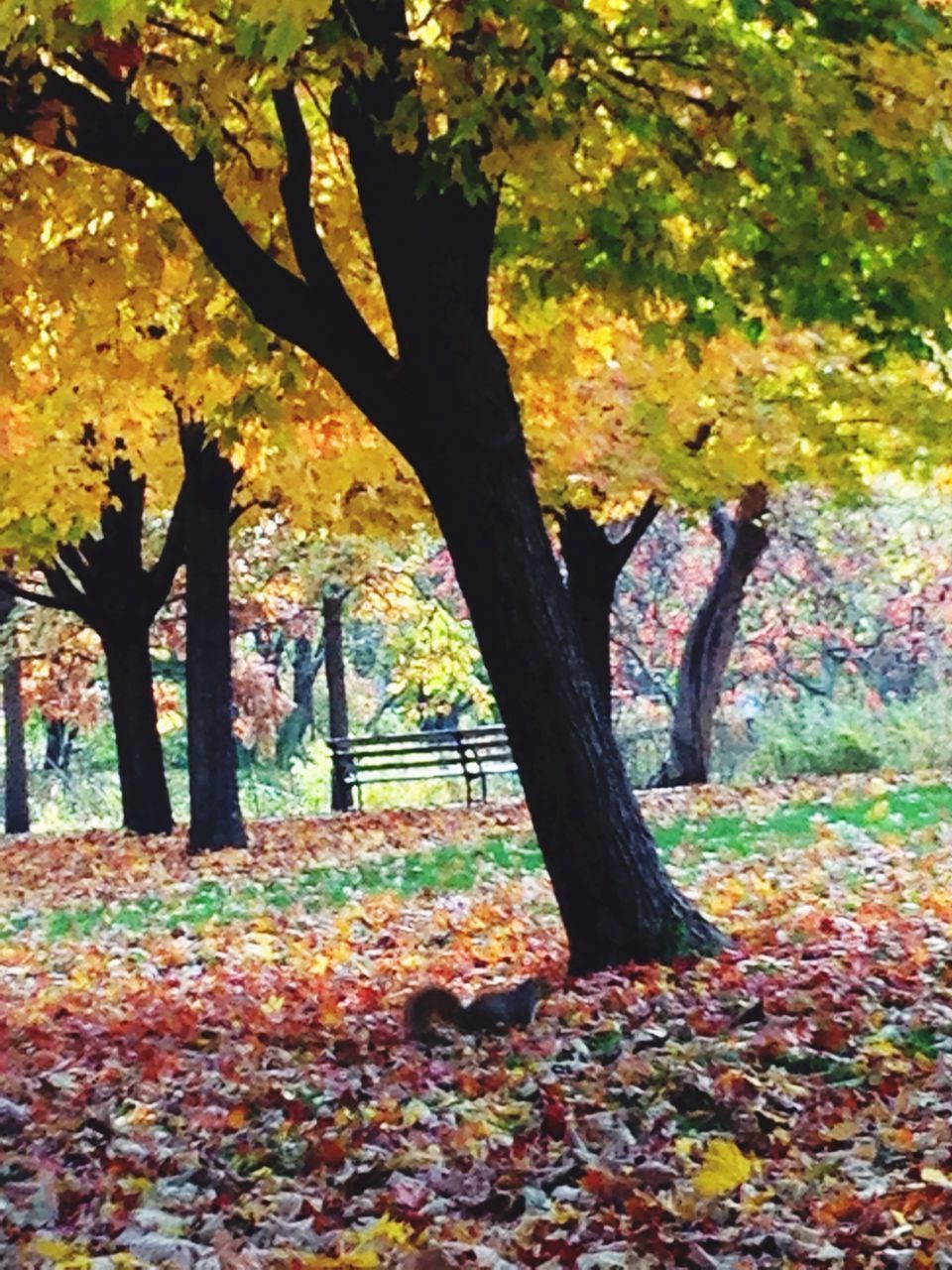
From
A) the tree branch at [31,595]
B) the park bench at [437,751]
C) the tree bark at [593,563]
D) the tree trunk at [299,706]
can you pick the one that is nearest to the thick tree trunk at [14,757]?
the park bench at [437,751]

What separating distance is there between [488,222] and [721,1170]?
14.2ft

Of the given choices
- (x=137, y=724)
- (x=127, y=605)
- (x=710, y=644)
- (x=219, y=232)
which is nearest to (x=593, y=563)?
(x=710, y=644)

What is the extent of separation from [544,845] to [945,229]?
316cm

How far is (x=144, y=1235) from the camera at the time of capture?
14.2ft

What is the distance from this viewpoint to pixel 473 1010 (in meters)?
6.52

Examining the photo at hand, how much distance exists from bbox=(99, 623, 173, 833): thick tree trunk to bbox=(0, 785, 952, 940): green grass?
5193 mm

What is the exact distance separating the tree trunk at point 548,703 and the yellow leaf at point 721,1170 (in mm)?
2617

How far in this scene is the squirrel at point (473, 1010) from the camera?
21.2ft

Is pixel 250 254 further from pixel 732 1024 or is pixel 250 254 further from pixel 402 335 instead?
pixel 732 1024

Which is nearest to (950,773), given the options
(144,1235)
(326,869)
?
(326,869)

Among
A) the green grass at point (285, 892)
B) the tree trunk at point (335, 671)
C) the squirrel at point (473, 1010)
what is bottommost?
the squirrel at point (473, 1010)

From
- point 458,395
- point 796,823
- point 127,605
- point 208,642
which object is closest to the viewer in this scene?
point 458,395

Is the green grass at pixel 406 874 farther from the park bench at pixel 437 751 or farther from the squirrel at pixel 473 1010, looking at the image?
the park bench at pixel 437 751

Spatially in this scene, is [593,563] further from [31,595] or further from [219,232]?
[219,232]
